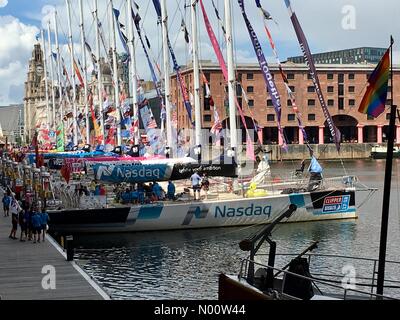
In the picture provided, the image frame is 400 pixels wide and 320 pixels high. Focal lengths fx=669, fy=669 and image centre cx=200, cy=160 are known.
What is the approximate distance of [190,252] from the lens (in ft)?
102

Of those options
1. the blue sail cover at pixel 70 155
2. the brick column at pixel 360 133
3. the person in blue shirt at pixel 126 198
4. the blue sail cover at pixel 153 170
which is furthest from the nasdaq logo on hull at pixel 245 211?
the brick column at pixel 360 133

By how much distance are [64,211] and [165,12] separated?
20.4 meters

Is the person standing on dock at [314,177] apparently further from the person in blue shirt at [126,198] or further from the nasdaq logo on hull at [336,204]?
the person in blue shirt at [126,198]

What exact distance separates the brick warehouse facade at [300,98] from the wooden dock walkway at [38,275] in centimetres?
8509

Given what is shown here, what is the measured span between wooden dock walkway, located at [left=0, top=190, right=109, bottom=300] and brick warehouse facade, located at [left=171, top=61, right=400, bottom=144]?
8509 centimetres

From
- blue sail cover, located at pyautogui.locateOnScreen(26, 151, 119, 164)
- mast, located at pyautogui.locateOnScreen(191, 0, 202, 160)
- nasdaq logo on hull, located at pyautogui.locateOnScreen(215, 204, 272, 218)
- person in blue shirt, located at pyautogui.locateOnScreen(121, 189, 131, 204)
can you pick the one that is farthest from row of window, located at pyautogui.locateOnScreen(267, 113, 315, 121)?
person in blue shirt, located at pyautogui.locateOnScreen(121, 189, 131, 204)

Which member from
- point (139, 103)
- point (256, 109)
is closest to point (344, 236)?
point (139, 103)

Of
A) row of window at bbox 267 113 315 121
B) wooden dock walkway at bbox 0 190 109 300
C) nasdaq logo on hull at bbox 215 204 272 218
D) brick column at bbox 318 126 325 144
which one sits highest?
row of window at bbox 267 113 315 121

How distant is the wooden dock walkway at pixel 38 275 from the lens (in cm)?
1955

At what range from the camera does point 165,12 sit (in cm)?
4975

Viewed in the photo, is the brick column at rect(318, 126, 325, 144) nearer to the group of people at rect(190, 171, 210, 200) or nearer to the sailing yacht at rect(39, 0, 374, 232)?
the sailing yacht at rect(39, 0, 374, 232)

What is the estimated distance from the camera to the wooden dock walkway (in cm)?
1955

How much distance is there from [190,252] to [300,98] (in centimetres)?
9082
